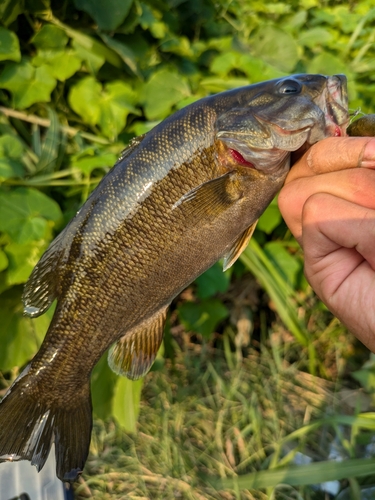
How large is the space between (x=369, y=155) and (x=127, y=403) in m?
1.47

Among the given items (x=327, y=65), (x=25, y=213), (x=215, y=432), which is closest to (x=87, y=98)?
(x=25, y=213)

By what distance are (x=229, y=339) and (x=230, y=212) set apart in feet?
5.74

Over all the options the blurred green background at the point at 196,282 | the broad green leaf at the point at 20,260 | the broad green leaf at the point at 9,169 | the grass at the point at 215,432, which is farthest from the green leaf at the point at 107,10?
the grass at the point at 215,432

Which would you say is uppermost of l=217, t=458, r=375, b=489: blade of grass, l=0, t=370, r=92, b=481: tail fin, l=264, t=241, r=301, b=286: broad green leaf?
l=0, t=370, r=92, b=481: tail fin

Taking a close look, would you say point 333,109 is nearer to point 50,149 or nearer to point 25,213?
point 25,213

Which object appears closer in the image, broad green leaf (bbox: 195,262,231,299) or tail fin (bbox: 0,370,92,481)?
tail fin (bbox: 0,370,92,481)

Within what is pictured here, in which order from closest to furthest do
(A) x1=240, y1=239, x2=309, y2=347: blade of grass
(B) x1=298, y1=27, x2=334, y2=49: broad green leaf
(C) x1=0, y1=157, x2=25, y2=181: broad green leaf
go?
(C) x1=0, y1=157, x2=25, y2=181: broad green leaf < (A) x1=240, y1=239, x2=309, y2=347: blade of grass < (B) x1=298, y1=27, x2=334, y2=49: broad green leaf

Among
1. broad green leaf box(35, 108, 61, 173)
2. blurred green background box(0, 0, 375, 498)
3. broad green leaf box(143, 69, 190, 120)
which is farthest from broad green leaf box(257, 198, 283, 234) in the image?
broad green leaf box(35, 108, 61, 173)

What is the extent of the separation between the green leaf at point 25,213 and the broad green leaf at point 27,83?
49 centimetres

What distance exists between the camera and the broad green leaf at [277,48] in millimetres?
2695

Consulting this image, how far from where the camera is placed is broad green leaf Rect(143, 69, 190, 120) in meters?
2.28

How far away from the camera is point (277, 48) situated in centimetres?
272

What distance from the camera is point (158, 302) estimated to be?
1396mm

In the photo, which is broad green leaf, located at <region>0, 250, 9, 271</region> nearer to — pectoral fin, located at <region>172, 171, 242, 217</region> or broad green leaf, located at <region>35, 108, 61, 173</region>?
broad green leaf, located at <region>35, 108, 61, 173</region>
